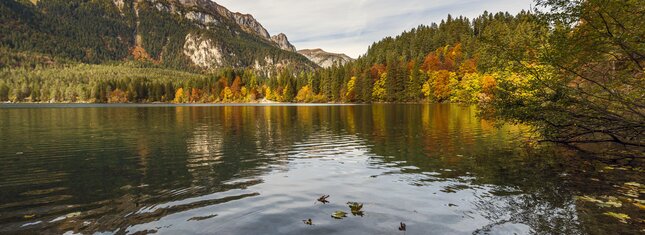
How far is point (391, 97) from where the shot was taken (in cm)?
16075

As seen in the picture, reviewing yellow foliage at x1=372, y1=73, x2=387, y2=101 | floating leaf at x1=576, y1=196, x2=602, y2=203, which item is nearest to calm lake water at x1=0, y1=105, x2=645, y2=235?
floating leaf at x1=576, y1=196, x2=602, y2=203

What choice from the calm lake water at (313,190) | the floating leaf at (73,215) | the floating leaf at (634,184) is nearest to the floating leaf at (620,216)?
the calm lake water at (313,190)

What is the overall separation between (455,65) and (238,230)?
155 m

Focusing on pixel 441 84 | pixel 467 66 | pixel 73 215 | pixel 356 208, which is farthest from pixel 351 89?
pixel 73 215

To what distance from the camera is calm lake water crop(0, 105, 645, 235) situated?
39.3 ft

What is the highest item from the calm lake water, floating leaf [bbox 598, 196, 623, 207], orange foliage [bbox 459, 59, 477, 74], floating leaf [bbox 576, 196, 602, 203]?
orange foliage [bbox 459, 59, 477, 74]

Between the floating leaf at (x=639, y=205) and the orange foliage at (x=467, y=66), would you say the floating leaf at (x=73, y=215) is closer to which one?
the floating leaf at (x=639, y=205)

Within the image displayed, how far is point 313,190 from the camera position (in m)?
17.2

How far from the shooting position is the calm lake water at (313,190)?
12.0 metres

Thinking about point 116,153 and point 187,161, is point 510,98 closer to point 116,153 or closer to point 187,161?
point 187,161

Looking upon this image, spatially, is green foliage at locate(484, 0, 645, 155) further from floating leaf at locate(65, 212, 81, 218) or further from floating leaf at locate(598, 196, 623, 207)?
floating leaf at locate(65, 212, 81, 218)

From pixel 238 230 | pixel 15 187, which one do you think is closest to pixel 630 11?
pixel 238 230

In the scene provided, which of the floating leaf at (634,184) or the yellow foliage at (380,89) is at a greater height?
the yellow foliage at (380,89)

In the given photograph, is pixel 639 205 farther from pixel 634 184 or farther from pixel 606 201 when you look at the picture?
pixel 634 184
